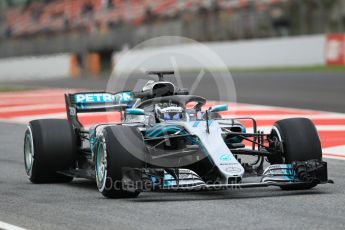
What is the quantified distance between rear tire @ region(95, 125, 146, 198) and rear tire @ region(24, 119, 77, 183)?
58.6 inches

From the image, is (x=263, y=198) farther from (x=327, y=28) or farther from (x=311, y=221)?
(x=327, y=28)

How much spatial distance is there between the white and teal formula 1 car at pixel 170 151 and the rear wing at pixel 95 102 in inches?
22.7

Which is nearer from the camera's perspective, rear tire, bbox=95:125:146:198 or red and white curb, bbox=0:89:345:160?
rear tire, bbox=95:125:146:198

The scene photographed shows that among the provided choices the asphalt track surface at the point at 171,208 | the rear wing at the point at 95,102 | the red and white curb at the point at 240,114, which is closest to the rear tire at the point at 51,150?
the asphalt track surface at the point at 171,208

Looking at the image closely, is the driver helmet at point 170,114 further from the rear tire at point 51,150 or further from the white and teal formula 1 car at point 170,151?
the rear tire at point 51,150

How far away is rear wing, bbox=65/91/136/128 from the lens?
37.0ft

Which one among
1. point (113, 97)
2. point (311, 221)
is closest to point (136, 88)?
point (113, 97)

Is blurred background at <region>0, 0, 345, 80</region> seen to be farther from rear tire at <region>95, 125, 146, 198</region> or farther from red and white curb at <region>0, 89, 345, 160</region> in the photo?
rear tire at <region>95, 125, 146, 198</region>

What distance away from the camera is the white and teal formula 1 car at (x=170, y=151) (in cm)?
886

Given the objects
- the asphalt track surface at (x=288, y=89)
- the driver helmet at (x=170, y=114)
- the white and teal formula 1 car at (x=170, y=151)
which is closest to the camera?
the white and teal formula 1 car at (x=170, y=151)

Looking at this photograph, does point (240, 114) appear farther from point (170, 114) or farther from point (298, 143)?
point (298, 143)

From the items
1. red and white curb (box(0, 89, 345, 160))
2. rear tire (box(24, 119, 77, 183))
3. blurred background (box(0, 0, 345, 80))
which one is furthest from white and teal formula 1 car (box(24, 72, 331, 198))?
blurred background (box(0, 0, 345, 80))

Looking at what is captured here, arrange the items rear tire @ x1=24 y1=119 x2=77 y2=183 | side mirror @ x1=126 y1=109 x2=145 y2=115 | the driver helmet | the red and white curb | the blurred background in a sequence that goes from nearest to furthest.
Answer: side mirror @ x1=126 y1=109 x2=145 y2=115 → the driver helmet → rear tire @ x1=24 y1=119 x2=77 y2=183 → the red and white curb → the blurred background

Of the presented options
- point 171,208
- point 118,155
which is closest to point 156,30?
point 118,155
